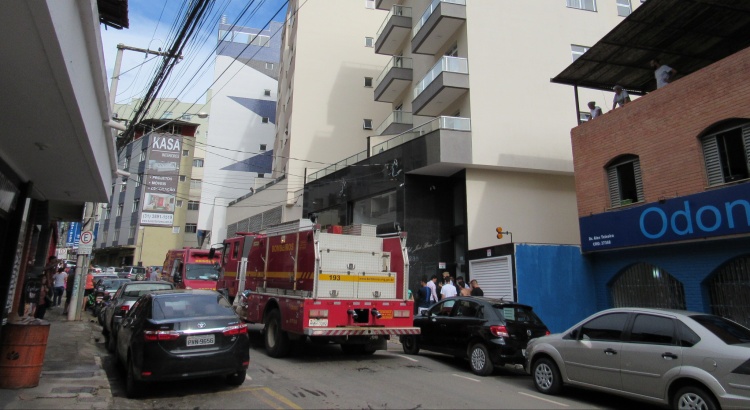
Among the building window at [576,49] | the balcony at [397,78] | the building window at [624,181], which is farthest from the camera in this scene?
the balcony at [397,78]

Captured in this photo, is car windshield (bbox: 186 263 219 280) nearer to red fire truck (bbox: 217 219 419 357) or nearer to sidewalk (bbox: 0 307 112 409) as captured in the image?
sidewalk (bbox: 0 307 112 409)

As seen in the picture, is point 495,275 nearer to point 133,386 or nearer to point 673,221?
point 673,221

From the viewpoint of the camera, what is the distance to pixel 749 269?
35.0 ft

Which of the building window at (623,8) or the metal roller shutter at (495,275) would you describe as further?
the building window at (623,8)

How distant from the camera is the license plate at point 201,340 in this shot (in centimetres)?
705

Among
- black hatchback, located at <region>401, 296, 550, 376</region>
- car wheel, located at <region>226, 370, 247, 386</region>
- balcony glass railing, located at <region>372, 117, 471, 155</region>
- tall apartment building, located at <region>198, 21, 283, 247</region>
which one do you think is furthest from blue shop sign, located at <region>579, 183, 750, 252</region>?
tall apartment building, located at <region>198, 21, 283, 247</region>

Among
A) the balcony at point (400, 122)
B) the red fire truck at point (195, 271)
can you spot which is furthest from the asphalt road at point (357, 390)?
the balcony at point (400, 122)

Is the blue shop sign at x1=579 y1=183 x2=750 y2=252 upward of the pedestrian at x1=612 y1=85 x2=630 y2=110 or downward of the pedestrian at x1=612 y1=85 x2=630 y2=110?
downward

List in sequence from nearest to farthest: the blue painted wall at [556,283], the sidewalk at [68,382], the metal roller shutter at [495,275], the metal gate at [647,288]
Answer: the sidewalk at [68,382]
the metal gate at [647,288]
the blue painted wall at [556,283]
the metal roller shutter at [495,275]

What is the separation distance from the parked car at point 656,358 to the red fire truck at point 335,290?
11.6ft

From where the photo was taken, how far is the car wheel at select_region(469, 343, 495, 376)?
948cm

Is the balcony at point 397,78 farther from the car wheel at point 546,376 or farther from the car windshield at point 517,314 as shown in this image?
the car wheel at point 546,376

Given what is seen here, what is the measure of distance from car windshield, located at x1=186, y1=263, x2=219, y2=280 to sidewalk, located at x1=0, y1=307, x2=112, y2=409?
7.40m

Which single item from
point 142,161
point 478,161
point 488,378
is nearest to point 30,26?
point 488,378
